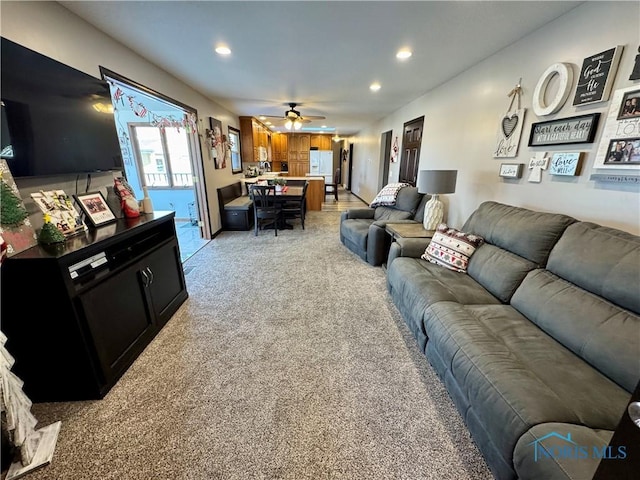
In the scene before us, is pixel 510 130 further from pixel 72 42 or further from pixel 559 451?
pixel 72 42

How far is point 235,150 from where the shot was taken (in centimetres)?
612

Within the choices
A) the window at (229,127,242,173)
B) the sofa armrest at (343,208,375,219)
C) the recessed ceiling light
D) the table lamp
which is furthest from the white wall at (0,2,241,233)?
the table lamp

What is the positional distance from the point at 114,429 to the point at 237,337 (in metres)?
0.85

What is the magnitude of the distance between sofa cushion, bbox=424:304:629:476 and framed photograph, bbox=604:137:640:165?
112 centimetres

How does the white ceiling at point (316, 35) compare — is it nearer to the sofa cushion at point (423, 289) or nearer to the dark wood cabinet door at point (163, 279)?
the dark wood cabinet door at point (163, 279)

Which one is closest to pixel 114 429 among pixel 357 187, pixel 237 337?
pixel 237 337

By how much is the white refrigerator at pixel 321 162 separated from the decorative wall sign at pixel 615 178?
8.79 meters

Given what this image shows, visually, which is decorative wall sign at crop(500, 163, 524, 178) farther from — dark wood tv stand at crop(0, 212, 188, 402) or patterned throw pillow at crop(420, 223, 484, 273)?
dark wood tv stand at crop(0, 212, 188, 402)

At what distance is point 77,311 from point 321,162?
963cm

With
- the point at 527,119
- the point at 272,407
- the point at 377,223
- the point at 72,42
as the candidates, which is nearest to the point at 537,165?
the point at 527,119

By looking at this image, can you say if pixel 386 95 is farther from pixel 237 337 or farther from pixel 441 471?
pixel 441 471

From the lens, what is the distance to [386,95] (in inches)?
163

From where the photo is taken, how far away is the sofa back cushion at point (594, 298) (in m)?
1.14

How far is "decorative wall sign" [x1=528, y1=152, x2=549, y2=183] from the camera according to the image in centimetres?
204
